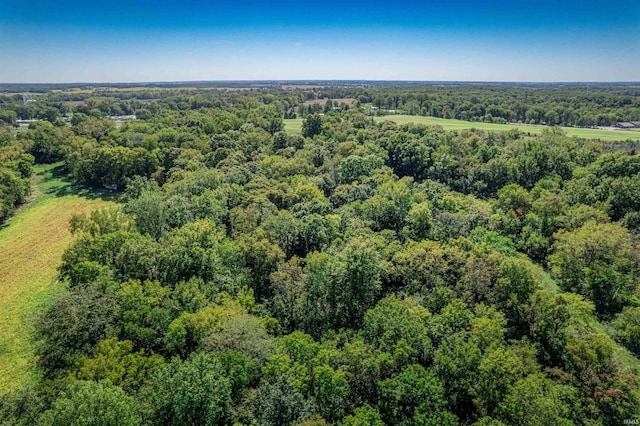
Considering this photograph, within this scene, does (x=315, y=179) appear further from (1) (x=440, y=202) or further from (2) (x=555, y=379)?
(2) (x=555, y=379)

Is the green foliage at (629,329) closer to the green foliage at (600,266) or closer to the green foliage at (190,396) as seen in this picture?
the green foliage at (600,266)

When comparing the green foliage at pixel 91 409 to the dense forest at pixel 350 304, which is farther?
the dense forest at pixel 350 304

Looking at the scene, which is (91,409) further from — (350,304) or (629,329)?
(629,329)

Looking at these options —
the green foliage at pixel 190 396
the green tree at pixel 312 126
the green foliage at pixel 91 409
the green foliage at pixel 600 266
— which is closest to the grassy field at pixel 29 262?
the green foliage at pixel 91 409

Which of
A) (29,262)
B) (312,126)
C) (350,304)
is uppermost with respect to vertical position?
(312,126)

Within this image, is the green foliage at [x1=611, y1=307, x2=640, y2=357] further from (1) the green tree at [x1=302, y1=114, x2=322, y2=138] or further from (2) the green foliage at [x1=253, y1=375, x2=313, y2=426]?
(1) the green tree at [x1=302, y1=114, x2=322, y2=138]

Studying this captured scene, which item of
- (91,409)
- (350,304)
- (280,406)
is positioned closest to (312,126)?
(350,304)

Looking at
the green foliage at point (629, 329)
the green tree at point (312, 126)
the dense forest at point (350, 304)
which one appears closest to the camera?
the dense forest at point (350, 304)
